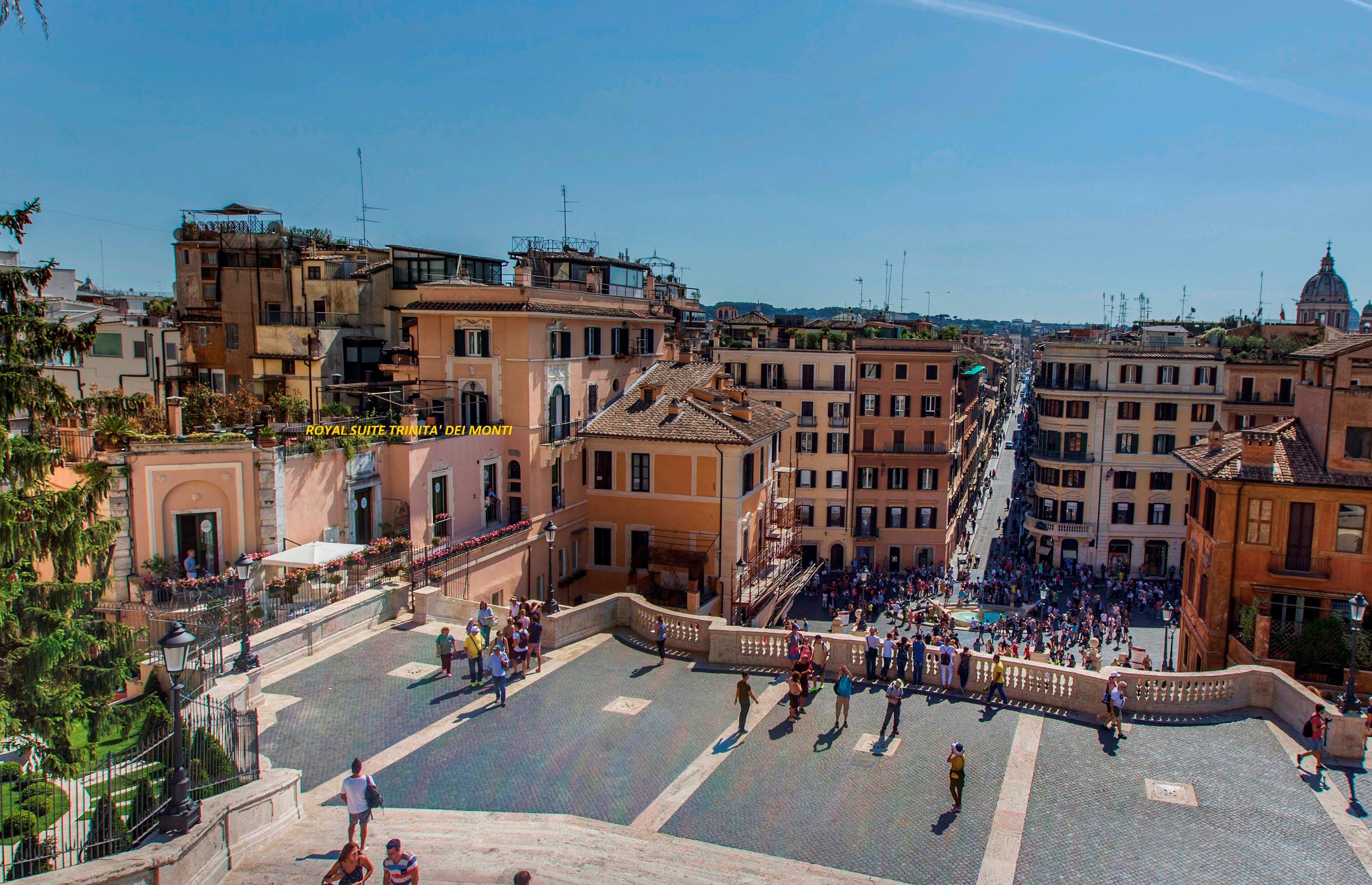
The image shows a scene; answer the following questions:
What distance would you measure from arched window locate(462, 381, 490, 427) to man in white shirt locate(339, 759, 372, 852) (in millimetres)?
23417

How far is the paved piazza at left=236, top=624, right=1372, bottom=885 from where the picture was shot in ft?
47.4

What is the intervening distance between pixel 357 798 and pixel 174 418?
17.7m

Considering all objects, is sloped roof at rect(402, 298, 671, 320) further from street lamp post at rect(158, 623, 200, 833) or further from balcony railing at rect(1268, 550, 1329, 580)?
balcony railing at rect(1268, 550, 1329, 580)

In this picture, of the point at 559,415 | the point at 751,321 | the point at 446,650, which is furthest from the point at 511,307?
the point at 751,321

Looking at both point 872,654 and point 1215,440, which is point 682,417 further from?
point 1215,440

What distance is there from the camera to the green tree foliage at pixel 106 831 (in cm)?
1219

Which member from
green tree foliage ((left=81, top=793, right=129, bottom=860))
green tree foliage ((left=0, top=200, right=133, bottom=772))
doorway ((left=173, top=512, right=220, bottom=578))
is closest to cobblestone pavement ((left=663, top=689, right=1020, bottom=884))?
green tree foliage ((left=81, top=793, right=129, bottom=860))

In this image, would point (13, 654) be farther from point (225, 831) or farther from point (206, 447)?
point (206, 447)

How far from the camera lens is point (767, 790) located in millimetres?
17094

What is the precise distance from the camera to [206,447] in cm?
2616

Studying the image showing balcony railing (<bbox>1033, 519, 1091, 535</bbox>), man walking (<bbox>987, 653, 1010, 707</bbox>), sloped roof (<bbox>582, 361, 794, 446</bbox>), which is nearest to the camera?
man walking (<bbox>987, 653, 1010, 707</bbox>)

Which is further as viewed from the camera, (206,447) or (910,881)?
(206,447)

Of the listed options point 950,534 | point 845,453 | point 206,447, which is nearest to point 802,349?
point 845,453

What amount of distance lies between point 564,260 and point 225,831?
42908 mm
